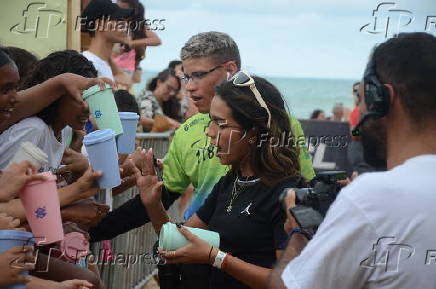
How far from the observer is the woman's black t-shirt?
148 inches

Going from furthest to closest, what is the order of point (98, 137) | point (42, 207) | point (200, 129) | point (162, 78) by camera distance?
1. point (162, 78)
2. point (200, 129)
3. point (98, 137)
4. point (42, 207)

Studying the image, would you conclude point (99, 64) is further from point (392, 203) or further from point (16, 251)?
point (392, 203)

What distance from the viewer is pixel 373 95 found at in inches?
100

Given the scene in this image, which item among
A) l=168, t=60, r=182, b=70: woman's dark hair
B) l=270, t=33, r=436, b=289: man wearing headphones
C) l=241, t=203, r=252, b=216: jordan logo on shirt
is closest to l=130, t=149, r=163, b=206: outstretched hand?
l=241, t=203, r=252, b=216: jordan logo on shirt

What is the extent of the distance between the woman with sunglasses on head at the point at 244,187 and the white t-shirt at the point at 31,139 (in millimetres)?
464

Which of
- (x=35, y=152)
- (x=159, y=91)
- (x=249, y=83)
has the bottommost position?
(x=159, y=91)

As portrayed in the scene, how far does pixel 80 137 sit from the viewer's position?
5.06 metres

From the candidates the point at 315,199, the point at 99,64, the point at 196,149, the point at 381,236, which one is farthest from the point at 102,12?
the point at 381,236

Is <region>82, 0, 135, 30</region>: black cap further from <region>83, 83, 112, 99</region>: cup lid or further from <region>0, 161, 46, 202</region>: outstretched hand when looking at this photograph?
<region>0, 161, 46, 202</region>: outstretched hand

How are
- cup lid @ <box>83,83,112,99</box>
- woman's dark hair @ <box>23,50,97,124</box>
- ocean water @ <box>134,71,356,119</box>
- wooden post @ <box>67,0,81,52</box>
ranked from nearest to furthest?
cup lid @ <box>83,83,112,99</box> → woman's dark hair @ <box>23,50,97,124</box> → wooden post @ <box>67,0,81,52</box> → ocean water @ <box>134,71,356,119</box>

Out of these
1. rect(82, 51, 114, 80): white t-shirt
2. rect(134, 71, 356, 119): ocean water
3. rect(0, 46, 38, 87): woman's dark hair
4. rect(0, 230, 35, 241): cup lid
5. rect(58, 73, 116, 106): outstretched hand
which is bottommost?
rect(134, 71, 356, 119): ocean water

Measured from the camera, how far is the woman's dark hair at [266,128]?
12.8 ft

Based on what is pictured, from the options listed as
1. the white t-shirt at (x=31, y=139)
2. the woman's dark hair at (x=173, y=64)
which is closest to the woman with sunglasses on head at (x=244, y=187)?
Answer: the white t-shirt at (x=31, y=139)

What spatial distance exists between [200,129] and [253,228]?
48.7 inches
